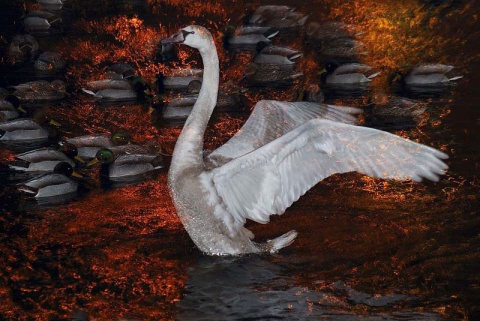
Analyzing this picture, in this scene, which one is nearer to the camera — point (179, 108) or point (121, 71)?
point (179, 108)

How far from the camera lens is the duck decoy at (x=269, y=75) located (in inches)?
608

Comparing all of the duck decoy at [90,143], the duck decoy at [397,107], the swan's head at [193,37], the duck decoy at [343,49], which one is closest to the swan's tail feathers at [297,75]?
the duck decoy at [343,49]

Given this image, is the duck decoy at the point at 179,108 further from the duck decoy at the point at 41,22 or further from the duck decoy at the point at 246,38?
the duck decoy at the point at 41,22

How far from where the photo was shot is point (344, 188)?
10.7 m

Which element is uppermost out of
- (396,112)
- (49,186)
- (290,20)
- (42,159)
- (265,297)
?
(290,20)

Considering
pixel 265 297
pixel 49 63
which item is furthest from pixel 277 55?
pixel 265 297

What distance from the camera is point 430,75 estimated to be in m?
14.9

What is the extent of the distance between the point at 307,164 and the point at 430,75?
281 inches

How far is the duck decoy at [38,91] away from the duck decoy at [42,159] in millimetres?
3121

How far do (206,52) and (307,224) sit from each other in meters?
2.26

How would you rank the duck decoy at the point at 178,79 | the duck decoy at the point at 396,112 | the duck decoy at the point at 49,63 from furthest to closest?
1. the duck decoy at the point at 49,63
2. the duck decoy at the point at 178,79
3. the duck decoy at the point at 396,112

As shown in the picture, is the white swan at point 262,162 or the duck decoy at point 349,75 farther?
the duck decoy at point 349,75

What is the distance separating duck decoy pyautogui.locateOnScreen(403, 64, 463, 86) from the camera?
14812mm

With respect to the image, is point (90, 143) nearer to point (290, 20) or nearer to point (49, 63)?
point (49, 63)
